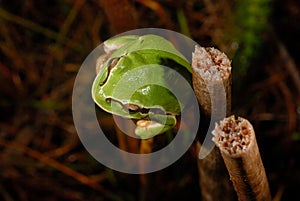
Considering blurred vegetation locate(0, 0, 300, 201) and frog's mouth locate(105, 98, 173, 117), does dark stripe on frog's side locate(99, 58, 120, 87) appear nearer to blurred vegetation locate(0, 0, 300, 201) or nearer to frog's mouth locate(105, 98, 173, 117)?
frog's mouth locate(105, 98, 173, 117)

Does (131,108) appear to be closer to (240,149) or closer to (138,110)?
(138,110)

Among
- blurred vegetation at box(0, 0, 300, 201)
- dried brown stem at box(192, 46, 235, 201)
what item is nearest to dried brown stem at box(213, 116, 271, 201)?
dried brown stem at box(192, 46, 235, 201)

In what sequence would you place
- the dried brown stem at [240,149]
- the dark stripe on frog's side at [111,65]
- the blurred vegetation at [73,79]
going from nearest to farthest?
the dried brown stem at [240,149], the dark stripe on frog's side at [111,65], the blurred vegetation at [73,79]

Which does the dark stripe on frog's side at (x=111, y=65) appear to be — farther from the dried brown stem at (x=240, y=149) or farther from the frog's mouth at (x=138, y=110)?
the dried brown stem at (x=240, y=149)

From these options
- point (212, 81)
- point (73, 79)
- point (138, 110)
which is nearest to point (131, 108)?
point (138, 110)

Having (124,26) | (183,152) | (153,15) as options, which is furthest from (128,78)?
(153,15)

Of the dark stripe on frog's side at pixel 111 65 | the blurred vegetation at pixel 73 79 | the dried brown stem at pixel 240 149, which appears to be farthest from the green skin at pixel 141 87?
the blurred vegetation at pixel 73 79
